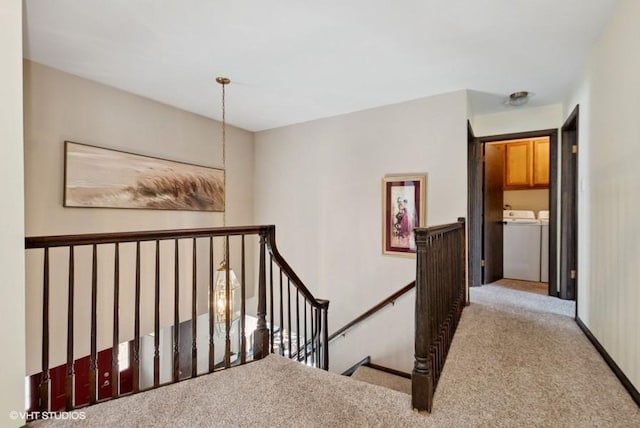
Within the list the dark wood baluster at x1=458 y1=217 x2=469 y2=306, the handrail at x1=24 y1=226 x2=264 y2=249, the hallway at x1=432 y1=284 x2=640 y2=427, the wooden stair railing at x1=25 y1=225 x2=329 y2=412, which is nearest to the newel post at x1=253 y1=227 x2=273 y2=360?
the wooden stair railing at x1=25 y1=225 x2=329 y2=412

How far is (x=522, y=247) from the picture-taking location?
4516 millimetres

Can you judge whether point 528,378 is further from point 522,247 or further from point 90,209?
point 90,209

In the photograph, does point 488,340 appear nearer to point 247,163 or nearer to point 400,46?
point 400,46

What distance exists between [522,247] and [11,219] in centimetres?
539

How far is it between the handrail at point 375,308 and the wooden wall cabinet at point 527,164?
2626 millimetres

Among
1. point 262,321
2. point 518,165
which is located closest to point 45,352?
point 262,321

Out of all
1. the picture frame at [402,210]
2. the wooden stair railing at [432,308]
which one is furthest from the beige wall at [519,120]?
the wooden stair railing at [432,308]

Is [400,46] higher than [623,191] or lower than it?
higher

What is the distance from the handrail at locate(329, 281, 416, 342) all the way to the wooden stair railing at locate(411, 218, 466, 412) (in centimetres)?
80

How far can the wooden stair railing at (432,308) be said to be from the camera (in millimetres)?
1587

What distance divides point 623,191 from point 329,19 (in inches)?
85.1

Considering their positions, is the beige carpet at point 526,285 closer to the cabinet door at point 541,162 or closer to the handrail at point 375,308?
the cabinet door at point 541,162

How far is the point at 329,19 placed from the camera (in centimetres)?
216

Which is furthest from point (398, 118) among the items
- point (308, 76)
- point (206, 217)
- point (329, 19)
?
point (206, 217)
